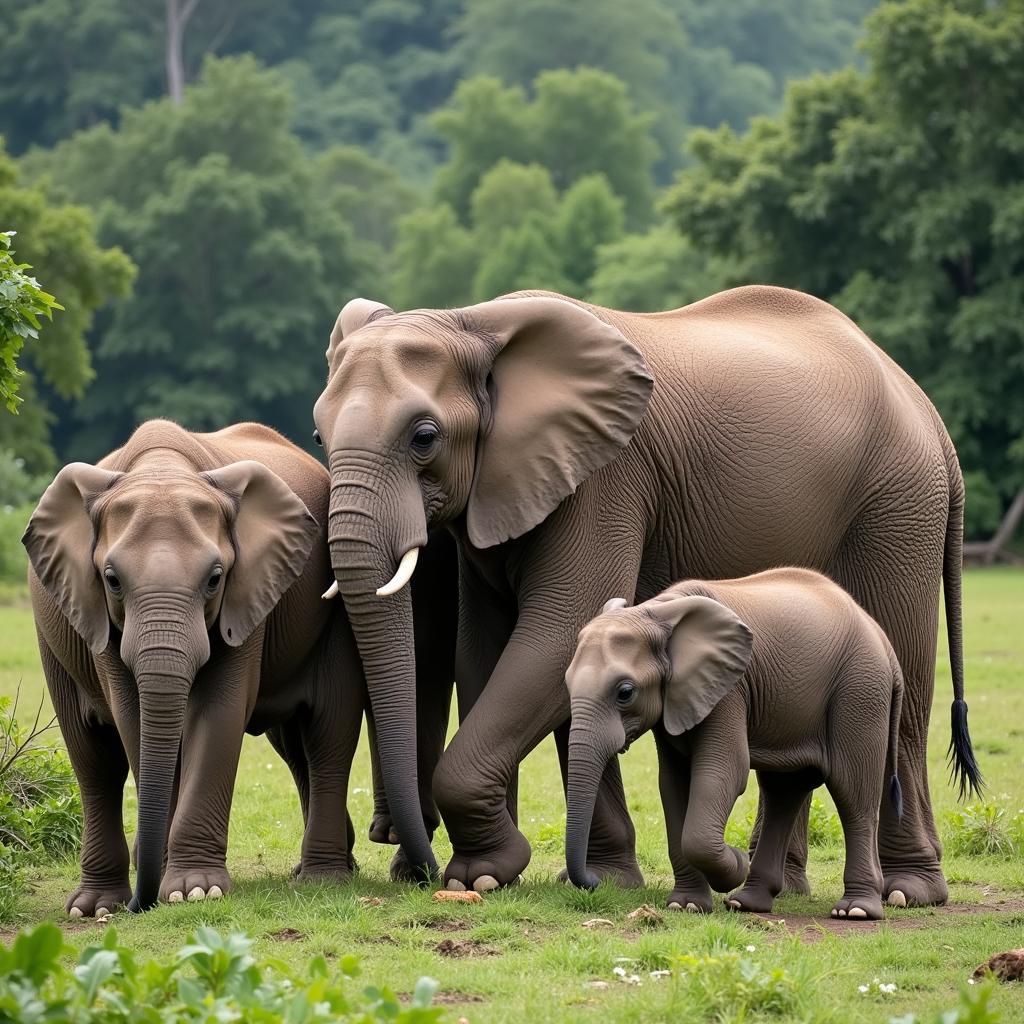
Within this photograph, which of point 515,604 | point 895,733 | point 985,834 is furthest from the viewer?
point 985,834

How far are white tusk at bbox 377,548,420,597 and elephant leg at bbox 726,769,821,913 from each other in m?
2.13

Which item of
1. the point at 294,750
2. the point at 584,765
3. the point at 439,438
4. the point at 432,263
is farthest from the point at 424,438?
the point at 432,263

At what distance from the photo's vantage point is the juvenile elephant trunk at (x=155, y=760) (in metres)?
9.37

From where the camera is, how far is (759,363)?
11.6 meters

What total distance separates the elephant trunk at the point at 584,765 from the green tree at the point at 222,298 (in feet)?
207

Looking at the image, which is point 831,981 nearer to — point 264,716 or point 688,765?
point 688,765

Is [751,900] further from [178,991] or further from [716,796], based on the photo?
[178,991]

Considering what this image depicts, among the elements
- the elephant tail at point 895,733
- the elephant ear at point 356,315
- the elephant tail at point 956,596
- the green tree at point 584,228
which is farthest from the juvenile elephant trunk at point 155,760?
the green tree at point 584,228

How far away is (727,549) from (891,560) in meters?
0.95

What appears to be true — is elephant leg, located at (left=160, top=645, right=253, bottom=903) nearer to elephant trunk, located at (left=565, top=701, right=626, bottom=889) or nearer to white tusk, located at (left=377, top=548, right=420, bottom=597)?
white tusk, located at (left=377, top=548, right=420, bottom=597)

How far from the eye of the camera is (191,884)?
9.91 meters

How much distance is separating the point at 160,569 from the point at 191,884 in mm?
1567

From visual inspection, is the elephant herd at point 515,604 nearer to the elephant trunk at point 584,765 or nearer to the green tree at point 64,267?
the elephant trunk at point 584,765

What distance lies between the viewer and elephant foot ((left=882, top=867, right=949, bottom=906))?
1069 cm
